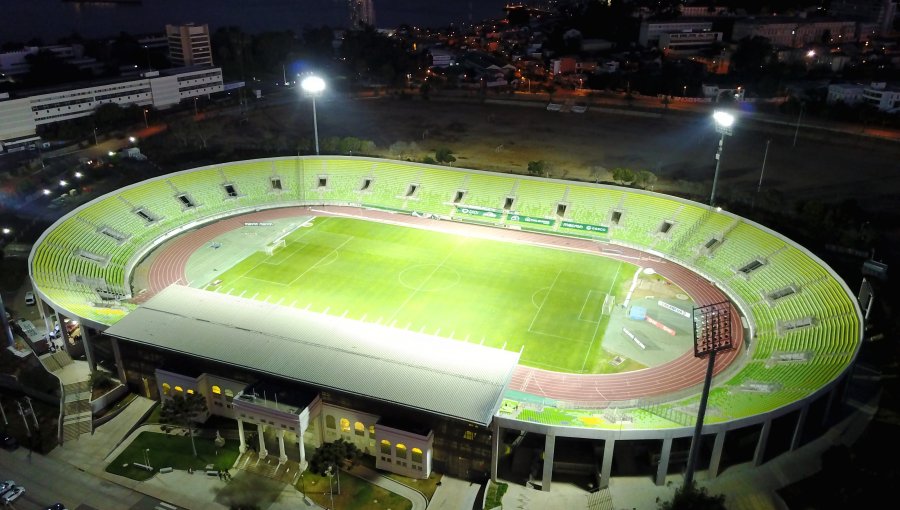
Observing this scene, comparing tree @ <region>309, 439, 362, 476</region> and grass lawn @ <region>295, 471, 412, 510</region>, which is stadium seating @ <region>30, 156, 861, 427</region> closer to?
grass lawn @ <region>295, 471, 412, 510</region>

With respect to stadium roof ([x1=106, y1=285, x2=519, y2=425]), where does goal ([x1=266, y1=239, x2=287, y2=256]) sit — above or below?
below

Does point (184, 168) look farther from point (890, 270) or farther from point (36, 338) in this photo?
point (890, 270)

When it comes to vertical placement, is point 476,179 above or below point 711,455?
above

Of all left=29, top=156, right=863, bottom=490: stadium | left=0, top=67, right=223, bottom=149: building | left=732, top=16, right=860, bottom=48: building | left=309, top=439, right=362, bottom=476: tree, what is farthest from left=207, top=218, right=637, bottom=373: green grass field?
left=732, top=16, right=860, bottom=48: building

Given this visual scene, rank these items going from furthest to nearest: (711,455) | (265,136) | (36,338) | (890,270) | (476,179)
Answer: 1. (265,136)
2. (476,179)
3. (890,270)
4. (36,338)
5. (711,455)

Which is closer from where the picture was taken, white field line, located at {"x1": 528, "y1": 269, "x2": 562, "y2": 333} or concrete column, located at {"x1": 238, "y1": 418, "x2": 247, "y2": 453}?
concrete column, located at {"x1": 238, "y1": 418, "x2": 247, "y2": 453}

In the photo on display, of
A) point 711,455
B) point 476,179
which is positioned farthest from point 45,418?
point 476,179
